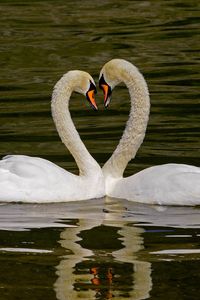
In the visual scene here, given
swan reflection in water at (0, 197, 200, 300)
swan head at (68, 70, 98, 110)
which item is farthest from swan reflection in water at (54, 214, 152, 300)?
swan head at (68, 70, 98, 110)

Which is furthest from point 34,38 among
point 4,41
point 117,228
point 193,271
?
point 193,271

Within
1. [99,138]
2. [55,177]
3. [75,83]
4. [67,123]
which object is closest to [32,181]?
[55,177]

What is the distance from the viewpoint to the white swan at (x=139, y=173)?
10.8 metres

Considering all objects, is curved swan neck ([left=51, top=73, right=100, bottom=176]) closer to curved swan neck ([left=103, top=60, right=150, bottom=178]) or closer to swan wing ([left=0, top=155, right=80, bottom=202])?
curved swan neck ([left=103, top=60, right=150, bottom=178])

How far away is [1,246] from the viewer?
9461 millimetres

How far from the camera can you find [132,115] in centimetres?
1182

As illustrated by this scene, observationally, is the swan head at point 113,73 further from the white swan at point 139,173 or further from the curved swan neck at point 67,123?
the curved swan neck at point 67,123

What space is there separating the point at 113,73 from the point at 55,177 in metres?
1.42

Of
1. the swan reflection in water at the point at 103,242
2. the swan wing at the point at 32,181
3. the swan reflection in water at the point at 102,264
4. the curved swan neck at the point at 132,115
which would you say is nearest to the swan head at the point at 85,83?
the curved swan neck at the point at 132,115

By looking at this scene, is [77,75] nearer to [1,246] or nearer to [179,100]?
[1,246]

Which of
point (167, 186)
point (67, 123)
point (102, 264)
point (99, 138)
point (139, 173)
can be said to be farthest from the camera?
point (99, 138)

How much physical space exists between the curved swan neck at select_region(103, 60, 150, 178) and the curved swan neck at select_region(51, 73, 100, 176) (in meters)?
0.36

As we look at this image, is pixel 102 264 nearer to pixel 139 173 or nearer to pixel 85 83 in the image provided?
pixel 139 173

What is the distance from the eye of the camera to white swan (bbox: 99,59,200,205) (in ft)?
35.3
